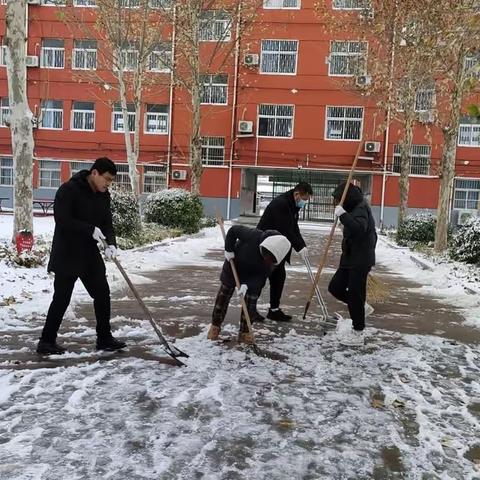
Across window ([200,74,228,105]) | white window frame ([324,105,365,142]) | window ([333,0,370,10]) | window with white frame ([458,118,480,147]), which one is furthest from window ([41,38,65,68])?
window with white frame ([458,118,480,147])

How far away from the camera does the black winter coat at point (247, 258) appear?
17.5 ft

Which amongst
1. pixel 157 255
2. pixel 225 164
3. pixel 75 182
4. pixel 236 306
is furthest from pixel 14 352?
pixel 225 164

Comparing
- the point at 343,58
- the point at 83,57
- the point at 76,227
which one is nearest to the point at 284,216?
the point at 76,227

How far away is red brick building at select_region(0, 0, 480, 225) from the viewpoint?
29234 millimetres

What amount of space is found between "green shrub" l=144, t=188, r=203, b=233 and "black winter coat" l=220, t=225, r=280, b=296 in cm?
1305

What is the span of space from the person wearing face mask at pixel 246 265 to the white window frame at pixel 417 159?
25.3m

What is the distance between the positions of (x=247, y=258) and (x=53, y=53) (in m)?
29.5

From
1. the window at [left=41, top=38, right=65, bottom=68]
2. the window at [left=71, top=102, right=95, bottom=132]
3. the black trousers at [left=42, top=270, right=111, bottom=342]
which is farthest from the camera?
the window at [left=71, top=102, right=95, bottom=132]

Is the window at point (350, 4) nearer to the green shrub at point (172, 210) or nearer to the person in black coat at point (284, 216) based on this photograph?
the green shrub at point (172, 210)

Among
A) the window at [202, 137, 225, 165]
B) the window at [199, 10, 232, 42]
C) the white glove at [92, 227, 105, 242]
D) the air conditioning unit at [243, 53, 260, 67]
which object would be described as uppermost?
the window at [199, 10, 232, 42]

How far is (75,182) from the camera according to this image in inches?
188

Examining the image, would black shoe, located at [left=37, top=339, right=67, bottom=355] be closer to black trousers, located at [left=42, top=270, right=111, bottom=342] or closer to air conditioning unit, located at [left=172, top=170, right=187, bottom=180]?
black trousers, located at [left=42, top=270, right=111, bottom=342]

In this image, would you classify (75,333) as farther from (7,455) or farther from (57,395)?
(7,455)

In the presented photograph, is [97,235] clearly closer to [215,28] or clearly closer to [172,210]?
[172,210]
